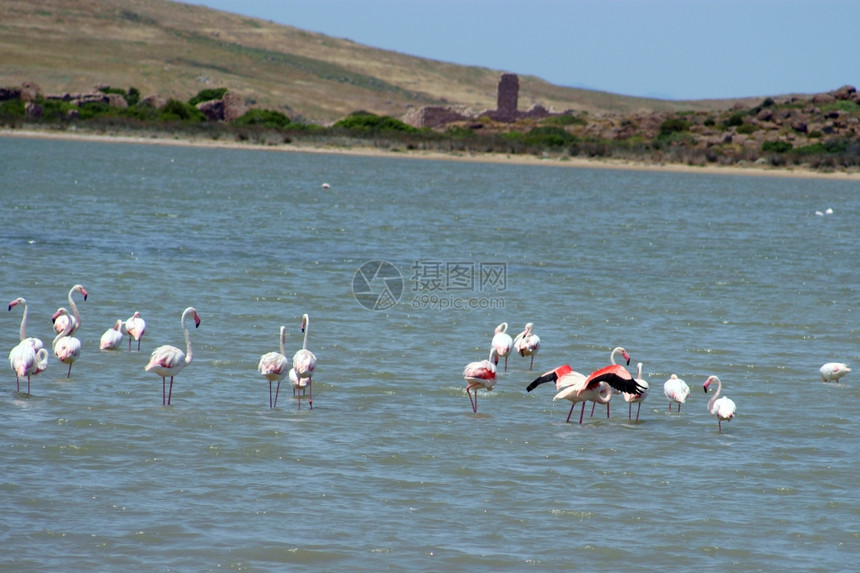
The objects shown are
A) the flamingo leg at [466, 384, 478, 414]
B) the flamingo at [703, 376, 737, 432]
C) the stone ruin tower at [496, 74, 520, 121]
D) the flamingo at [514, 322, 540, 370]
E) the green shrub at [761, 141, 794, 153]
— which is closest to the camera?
the flamingo at [703, 376, 737, 432]

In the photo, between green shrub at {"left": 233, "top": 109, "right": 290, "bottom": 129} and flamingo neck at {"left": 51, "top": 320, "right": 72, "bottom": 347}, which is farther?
green shrub at {"left": 233, "top": 109, "right": 290, "bottom": 129}

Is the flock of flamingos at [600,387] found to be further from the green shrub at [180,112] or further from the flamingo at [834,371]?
the green shrub at [180,112]

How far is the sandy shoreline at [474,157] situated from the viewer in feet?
217

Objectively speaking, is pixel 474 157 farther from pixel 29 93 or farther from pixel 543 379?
pixel 543 379

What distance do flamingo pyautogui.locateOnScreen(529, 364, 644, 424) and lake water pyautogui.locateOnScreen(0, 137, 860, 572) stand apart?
33cm

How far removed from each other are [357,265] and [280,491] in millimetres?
14651

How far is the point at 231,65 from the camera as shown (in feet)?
489

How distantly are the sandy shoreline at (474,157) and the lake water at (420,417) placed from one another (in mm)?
39170

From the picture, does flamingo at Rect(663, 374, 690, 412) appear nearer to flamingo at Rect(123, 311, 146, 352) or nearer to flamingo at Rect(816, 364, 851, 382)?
flamingo at Rect(816, 364, 851, 382)

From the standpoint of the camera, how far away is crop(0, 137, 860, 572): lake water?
7.47 metres

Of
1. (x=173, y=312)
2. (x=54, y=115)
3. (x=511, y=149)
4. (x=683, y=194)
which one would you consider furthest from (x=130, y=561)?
(x=54, y=115)

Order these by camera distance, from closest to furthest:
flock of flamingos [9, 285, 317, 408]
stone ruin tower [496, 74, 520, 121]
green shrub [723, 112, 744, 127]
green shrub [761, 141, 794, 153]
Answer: flock of flamingos [9, 285, 317, 408]
green shrub [761, 141, 794, 153]
green shrub [723, 112, 744, 127]
stone ruin tower [496, 74, 520, 121]

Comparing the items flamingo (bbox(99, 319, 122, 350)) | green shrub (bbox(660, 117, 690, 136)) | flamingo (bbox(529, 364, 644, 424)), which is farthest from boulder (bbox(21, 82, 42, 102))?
flamingo (bbox(529, 364, 644, 424))

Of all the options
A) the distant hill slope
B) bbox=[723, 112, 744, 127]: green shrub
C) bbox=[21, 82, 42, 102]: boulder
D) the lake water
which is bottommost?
the lake water
